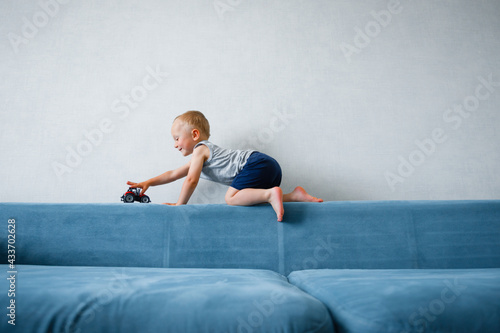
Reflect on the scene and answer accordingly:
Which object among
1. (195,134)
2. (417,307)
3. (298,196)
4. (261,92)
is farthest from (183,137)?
(417,307)

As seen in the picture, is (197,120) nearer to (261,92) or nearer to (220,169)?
(220,169)

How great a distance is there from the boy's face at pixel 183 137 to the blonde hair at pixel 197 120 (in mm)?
27

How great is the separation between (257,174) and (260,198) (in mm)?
205

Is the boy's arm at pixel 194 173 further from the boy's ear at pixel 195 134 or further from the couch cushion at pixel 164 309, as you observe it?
the couch cushion at pixel 164 309

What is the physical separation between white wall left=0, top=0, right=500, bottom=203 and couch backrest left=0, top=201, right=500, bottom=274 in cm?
48

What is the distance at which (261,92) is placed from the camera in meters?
1.89

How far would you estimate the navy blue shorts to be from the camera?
1446 millimetres

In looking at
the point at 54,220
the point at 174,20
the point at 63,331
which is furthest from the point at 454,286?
the point at 174,20

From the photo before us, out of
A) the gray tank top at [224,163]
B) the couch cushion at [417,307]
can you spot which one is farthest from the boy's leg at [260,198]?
the couch cushion at [417,307]

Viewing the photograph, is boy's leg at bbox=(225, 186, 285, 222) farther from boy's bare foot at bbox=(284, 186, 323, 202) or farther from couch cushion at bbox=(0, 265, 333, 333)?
couch cushion at bbox=(0, 265, 333, 333)

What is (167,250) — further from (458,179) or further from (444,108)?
(444,108)

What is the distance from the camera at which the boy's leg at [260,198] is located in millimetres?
1232

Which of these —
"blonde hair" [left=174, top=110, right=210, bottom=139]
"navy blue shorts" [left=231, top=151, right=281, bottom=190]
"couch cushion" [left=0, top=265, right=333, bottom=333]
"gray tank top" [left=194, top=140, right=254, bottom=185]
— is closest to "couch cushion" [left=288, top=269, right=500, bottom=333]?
"couch cushion" [left=0, top=265, right=333, bottom=333]

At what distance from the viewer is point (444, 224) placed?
4.21 feet
